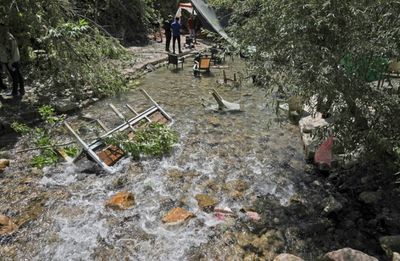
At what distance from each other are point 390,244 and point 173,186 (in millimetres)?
3700

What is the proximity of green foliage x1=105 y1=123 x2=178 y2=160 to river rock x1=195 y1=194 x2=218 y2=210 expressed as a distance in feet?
5.92

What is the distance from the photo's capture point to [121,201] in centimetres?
654

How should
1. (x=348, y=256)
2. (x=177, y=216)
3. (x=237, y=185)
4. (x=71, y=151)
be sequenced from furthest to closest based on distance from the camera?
(x=71, y=151)
(x=237, y=185)
(x=177, y=216)
(x=348, y=256)

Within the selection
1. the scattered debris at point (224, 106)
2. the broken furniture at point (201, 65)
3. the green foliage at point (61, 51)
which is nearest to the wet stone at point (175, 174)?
the green foliage at point (61, 51)

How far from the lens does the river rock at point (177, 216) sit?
6.13 metres

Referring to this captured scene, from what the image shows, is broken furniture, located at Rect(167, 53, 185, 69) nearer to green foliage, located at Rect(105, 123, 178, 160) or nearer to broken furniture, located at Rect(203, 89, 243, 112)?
broken furniture, located at Rect(203, 89, 243, 112)

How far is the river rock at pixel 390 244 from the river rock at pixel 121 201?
12.9ft

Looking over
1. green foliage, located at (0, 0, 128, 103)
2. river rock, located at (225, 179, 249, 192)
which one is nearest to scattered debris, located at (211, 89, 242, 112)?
green foliage, located at (0, 0, 128, 103)

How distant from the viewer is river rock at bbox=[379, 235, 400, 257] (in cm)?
515

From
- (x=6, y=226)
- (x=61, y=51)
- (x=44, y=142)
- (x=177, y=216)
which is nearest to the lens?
(x=6, y=226)

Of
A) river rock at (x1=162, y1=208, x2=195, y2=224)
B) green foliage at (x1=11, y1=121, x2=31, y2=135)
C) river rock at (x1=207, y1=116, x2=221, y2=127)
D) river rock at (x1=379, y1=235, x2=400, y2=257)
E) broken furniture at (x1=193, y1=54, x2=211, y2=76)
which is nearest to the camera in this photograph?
river rock at (x1=379, y1=235, x2=400, y2=257)

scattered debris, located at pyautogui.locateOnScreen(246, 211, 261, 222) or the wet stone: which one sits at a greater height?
the wet stone

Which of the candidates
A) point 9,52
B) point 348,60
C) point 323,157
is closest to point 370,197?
point 323,157

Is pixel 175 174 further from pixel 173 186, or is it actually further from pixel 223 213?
pixel 223 213
